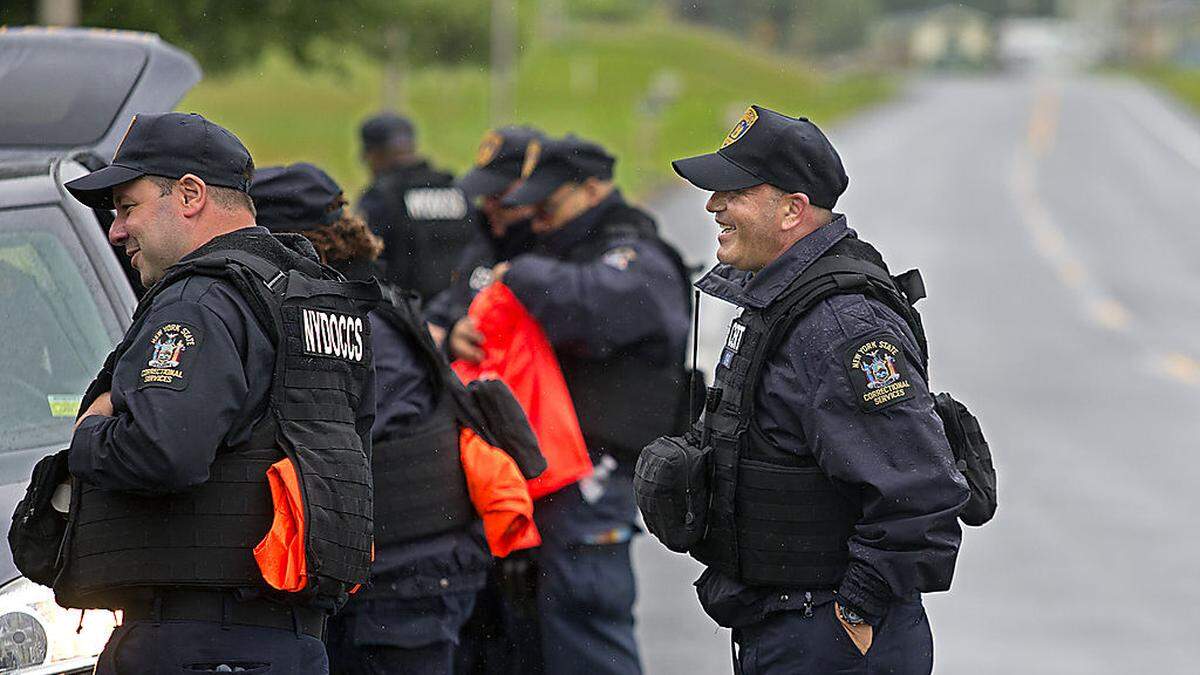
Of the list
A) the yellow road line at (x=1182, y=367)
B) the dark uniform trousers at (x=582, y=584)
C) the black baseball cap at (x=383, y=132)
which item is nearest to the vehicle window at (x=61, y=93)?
the dark uniform trousers at (x=582, y=584)

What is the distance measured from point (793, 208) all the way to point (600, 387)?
1.73 meters

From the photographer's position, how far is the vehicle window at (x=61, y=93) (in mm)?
4938

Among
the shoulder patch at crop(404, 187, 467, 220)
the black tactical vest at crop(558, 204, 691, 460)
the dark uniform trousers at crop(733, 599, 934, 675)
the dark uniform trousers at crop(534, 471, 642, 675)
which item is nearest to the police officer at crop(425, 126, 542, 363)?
the black tactical vest at crop(558, 204, 691, 460)

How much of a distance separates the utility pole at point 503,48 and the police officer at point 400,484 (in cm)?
3117

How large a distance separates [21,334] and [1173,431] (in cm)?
1095

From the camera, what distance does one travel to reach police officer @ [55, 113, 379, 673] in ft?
10.4

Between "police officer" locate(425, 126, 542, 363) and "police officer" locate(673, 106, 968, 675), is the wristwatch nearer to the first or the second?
"police officer" locate(673, 106, 968, 675)

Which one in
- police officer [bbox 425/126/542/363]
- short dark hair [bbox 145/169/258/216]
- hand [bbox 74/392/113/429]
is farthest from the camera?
police officer [bbox 425/126/542/363]

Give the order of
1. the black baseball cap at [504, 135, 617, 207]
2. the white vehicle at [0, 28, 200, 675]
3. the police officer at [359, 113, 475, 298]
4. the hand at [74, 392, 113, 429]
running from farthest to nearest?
the police officer at [359, 113, 475, 298], the black baseball cap at [504, 135, 617, 207], the white vehicle at [0, 28, 200, 675], the hand at [74, 392, 113, 429]

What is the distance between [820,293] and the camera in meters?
3.62

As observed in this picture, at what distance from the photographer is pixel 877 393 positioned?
3510mm

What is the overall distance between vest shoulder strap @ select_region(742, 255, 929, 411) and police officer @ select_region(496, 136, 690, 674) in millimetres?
1632

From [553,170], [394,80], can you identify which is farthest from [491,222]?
[394,80]

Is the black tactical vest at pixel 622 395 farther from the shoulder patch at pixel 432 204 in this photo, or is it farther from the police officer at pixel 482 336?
the shoulder patch at pixel 432 204
